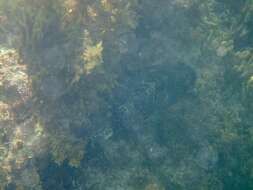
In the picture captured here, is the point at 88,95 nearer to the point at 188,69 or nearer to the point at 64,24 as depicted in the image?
the point at 64,24

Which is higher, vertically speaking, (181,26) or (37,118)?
(181,26)

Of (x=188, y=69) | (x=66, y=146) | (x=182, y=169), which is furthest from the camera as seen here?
(x=188, y=69)

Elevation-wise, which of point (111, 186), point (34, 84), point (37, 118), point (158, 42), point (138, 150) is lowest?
point (111, 186)

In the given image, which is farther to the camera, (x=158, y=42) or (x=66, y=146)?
(x=158, y=42)

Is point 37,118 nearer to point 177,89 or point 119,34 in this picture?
point 119,34

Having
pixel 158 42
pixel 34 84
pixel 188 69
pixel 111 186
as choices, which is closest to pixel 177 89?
pixel 188 69

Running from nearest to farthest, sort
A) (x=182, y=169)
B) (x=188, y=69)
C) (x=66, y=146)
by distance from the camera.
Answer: (x=66, y=146) < (x=182, y=169) < (x=188, y=69)
